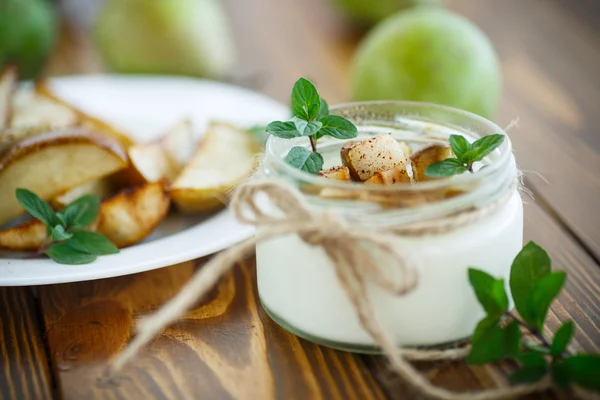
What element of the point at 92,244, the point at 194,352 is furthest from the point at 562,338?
the point at 92,244

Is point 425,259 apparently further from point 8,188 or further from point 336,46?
point 336,46

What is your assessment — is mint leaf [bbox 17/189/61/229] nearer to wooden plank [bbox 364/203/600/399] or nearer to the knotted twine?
the knotted twine

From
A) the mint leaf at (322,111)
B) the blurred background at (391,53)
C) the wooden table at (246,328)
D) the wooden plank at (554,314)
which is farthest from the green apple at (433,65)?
the mint leaf at (322,111)

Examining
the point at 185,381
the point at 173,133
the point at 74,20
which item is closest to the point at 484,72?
the point at 173,133

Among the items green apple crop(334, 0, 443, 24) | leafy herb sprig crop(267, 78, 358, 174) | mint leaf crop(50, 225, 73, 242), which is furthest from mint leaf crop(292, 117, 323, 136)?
green apple crop(334, 0, 443, 24)

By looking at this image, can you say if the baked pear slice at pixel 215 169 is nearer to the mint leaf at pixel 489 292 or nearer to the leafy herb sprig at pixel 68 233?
the leafy herb sprig at pixel 68 233

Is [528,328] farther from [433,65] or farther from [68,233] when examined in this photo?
[433,65]

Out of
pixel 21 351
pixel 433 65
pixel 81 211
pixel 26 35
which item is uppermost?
pixel 433 65
